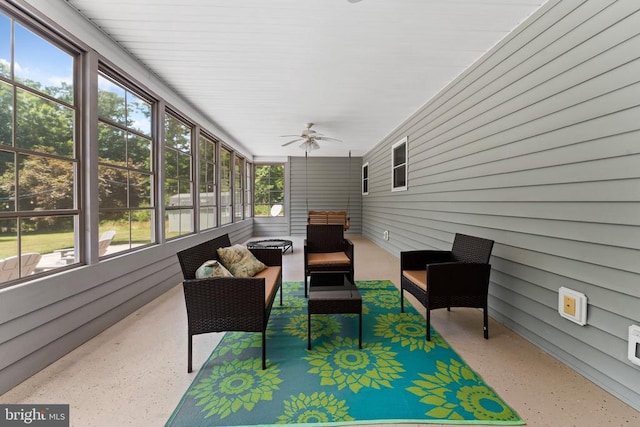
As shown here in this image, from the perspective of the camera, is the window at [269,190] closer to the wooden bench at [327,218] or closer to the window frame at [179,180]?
the wooden bench at [327,218]

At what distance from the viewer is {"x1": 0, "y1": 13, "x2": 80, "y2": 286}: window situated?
1.76m

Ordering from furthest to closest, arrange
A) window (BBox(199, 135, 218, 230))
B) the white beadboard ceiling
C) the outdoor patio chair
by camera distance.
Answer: window (BBox(199, 135, 218, 230)) < the white beadboard ceiling < the outdoor patio chair

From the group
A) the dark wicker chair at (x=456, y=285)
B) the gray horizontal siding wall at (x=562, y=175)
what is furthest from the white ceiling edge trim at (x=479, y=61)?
the dark wicker chair at (x=456, y=285)

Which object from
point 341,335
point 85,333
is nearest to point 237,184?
point 85,333

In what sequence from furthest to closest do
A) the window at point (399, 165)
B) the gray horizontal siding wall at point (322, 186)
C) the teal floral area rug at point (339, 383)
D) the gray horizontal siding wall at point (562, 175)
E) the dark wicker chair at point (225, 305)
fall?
1. the gray horizontal siding wall at point (322, 186)
2. the window at point (399, 165)
3. the dark wicker chair at point (225, 305)
4. the gray horizontal siding wall at point (562, 175)
5. the teal floral area rug at point (339, 383)

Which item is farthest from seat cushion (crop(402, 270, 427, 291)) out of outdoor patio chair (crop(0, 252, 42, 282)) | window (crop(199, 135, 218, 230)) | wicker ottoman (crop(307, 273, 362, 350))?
window (crop(199, 135, 218, 230))

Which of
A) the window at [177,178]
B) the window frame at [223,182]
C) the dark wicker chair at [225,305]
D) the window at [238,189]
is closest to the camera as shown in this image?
the dark wicker chair at [225,305]

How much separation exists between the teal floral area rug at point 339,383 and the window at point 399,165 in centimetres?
338

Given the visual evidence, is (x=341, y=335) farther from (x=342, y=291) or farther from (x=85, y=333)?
(x=85, y=333)

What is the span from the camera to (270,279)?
259 centimetres

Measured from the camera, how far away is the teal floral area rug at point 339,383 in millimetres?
1457

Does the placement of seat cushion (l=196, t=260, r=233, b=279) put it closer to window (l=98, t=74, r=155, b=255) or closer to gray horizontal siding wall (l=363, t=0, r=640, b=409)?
window (l=98, t=74, r=155, b=255)

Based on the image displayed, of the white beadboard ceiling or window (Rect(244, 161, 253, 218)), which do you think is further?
window (Rect(244, 161, 253, 218))

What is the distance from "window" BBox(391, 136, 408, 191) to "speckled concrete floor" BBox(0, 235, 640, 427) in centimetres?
318
